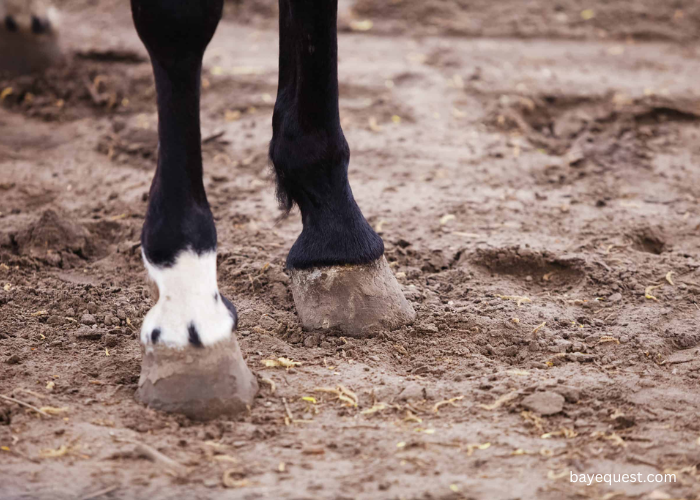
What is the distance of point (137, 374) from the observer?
6.66 feet

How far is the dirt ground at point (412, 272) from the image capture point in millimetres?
1666

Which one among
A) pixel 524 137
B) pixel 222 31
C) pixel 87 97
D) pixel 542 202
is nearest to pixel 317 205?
pixel 542 202

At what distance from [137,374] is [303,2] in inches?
46.0

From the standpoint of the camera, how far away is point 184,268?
1859 mm

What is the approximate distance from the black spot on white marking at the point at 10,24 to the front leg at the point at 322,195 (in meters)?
2.88

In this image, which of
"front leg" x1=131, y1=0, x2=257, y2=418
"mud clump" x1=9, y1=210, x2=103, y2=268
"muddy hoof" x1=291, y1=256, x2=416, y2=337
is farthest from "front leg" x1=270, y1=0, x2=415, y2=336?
"mud clump" x1=9, y1=210, x2=103, y2=268

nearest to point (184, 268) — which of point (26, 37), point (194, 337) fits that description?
point (194, 337)

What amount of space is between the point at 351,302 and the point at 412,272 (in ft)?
1.54

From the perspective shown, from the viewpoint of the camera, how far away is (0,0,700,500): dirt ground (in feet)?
5.47

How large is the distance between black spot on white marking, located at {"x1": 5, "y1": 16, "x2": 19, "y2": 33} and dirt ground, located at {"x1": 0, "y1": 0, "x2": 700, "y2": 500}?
0.34 m

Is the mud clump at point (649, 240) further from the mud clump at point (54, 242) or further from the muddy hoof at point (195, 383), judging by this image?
the mud clump at point (54, 242)

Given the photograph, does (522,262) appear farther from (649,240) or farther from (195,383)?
(195,383)

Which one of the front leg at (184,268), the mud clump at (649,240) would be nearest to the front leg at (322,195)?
the front leg at (184,268)

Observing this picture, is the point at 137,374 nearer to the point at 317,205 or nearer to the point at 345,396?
the point at 345,396
